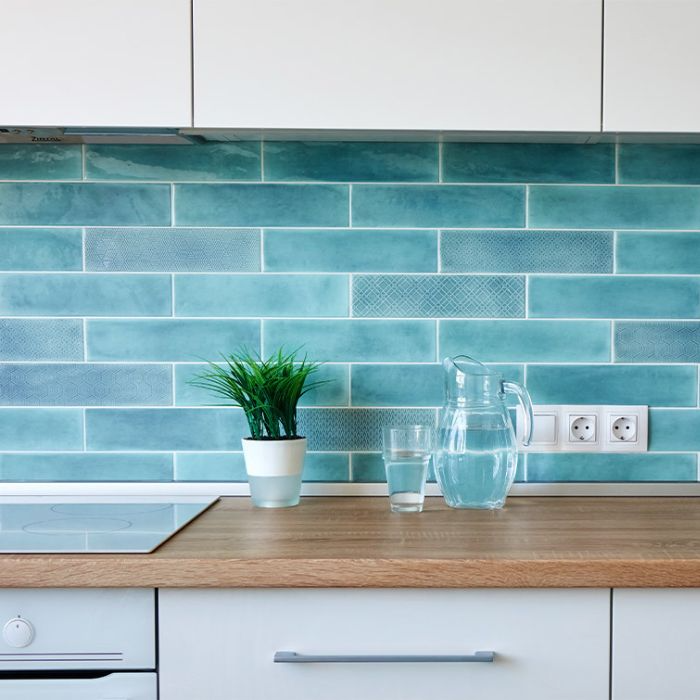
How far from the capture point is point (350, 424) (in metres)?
1.75

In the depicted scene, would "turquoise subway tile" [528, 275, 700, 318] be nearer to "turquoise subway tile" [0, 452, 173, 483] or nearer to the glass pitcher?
the glass pitcher

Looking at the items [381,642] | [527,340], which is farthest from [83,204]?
[381,642]

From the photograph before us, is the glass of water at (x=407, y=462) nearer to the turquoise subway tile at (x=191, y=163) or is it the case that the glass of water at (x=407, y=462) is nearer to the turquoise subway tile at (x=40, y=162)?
the turquoise subway tile at (x=191, y=163)

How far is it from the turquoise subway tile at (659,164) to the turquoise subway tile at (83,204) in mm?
932

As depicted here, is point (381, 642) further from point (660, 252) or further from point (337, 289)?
point (660, 252)

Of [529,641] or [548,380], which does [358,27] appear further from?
[529,641]

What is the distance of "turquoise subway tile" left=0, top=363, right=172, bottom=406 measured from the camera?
175cm

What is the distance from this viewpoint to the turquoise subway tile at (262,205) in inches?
68.5

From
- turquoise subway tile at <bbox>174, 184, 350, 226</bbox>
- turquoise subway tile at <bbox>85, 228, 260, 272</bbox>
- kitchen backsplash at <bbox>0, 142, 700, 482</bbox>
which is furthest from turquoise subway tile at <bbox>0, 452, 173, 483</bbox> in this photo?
turquoise subway tile at <bbox>174, 184, 350, 226</bbox>

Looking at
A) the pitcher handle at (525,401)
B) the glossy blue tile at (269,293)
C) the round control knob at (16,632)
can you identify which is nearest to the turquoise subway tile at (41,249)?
the glossy blue tile at (269,293)

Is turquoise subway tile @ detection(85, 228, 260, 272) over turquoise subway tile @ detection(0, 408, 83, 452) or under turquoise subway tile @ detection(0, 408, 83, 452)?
over

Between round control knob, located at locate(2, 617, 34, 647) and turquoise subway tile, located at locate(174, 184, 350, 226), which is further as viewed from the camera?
turquoise subway tile, located at locate(174, 184, 350, 226)

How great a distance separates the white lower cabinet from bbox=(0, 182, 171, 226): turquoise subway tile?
84cm

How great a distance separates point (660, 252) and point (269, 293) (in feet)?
2.61
